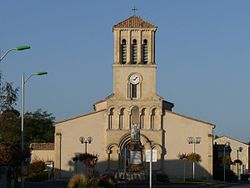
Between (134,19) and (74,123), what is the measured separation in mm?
14361

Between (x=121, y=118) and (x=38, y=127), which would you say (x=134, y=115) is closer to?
(x=121, y=118)

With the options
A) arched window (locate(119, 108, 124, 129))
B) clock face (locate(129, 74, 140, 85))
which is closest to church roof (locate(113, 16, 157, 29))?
clock face (locate(129, 74, 140, 85))

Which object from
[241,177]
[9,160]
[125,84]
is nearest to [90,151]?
[125,84]

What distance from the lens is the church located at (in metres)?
80.5

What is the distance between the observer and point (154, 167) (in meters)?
80.1

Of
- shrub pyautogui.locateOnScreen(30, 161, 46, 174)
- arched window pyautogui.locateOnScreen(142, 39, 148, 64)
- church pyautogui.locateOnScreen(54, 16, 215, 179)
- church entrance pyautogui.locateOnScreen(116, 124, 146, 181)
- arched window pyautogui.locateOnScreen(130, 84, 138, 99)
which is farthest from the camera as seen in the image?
arched window pyautogui.locateOnScreen(142, 39, 148, 64)

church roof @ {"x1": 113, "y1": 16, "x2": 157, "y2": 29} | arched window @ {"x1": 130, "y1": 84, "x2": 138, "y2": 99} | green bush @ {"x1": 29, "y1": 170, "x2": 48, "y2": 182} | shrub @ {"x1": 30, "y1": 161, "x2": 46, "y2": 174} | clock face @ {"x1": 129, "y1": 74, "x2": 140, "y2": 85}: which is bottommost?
green bush @ {"x1": 29, "y1": 170, "x2": 48, "y2": 182}

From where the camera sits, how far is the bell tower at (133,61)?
81.9 meters

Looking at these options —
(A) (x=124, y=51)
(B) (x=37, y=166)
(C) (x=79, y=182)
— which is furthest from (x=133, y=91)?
(C) (x=79, y=182)

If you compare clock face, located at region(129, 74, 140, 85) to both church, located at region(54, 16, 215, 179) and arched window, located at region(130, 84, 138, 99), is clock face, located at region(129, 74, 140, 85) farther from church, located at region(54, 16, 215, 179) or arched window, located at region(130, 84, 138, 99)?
arched window, located at region(130, 84, 138, 99)

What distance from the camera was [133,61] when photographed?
82.4 metres

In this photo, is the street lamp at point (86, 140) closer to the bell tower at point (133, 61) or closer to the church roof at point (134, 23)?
the bell tower at point (133, 61)

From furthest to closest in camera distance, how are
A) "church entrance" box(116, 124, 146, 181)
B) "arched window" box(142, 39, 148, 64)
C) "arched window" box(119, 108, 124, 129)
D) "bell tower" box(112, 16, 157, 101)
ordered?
"arched window" box(142, 39, 148, 64) → "bell tower" box(112, 16, 157, 101) → "arched window" box(119, 108, 124, 129) → "church entrance" box(116, 124, 146, 181)

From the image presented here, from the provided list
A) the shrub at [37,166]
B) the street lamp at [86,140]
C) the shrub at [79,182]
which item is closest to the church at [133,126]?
the street lamp at [86,140]
